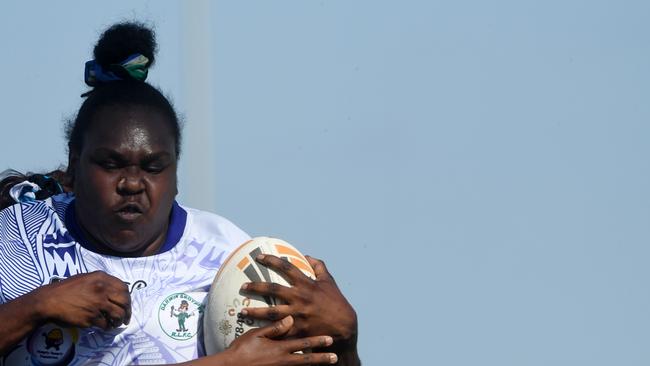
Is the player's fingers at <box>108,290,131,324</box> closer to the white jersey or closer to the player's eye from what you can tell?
the white jersey

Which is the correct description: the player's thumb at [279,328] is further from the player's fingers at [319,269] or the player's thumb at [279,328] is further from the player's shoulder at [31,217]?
the player's shoulder at [31,217]

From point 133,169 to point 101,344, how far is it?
0.41 m

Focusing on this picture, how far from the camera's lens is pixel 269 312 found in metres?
2.75

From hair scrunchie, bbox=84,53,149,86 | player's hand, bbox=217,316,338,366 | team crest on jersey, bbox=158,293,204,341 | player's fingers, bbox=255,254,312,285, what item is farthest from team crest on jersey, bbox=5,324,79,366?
hair scrunchie, bbox=84,53,149,86

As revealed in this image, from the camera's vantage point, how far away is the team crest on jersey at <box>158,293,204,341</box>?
9.63 feet

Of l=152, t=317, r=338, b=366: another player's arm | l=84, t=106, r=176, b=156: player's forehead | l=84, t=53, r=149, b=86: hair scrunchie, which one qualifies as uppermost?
l=84, t=53, r=149, b=86: hair scrunchie

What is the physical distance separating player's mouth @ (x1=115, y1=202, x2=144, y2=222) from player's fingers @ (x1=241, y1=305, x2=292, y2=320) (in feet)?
1.24

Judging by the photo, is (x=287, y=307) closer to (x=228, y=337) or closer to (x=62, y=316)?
(x=228, y=337)

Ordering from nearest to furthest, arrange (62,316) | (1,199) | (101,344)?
(62,316)
(101,344)
(1,199)

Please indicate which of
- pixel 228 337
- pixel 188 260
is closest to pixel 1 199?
pixel 188 260

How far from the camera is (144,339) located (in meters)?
2.92

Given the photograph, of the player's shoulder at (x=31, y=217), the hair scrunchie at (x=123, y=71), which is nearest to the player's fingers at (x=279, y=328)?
the player's shoulder at (x=31, y=217)

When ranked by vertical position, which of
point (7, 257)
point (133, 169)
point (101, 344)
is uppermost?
point (133, 169)

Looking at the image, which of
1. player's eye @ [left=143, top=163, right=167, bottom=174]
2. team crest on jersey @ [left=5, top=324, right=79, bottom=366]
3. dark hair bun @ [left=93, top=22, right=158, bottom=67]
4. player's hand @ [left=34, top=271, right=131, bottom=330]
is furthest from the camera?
dark hair bun @ [left=93, top=22, right=158, bottom=67]
